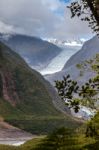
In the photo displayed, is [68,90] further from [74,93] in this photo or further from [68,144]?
[68,144]

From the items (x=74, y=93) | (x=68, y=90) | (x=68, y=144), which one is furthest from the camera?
(x=68, y=144)

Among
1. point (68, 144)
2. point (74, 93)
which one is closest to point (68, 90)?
point (74, 93)

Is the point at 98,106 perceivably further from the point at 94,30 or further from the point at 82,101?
the point at 94,30

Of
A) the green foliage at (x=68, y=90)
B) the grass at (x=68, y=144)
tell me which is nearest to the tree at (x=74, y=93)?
the green foliage at (x=68, y=90)

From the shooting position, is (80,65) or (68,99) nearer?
(68,99)

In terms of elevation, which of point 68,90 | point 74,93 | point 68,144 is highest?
point 68,144

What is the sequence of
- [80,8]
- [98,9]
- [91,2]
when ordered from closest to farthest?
[98,9] < [91,2] < [80,8]

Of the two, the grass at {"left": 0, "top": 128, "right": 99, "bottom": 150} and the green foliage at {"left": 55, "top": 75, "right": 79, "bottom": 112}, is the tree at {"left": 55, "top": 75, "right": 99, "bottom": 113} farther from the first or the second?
the grass at {"left": 0, "top": 128, "right": 99, "bottom": 150}

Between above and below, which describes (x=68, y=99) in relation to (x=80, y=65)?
below

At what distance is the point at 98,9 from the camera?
24516mm

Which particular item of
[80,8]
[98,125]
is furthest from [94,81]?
[98,125]

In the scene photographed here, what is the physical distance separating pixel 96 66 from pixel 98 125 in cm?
899

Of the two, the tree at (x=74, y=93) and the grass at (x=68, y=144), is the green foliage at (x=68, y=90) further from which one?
the grass at (x=68, y=144)

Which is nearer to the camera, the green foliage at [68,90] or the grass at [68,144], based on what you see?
the green foliage at [68,90]
